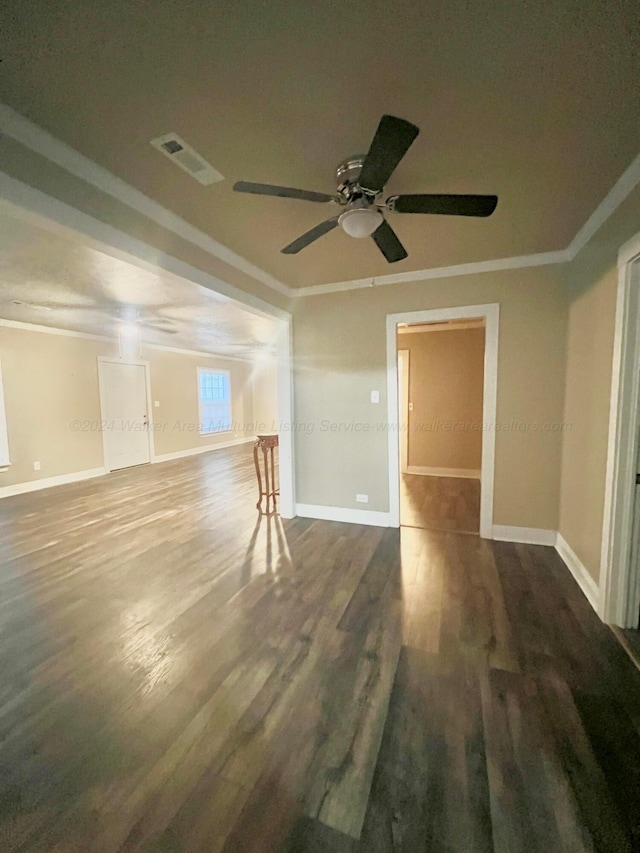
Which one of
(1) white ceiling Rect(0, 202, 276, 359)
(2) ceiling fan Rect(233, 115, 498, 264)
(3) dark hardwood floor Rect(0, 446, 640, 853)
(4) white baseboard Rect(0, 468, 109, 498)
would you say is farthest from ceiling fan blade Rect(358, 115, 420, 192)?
(4) white baseboard Rect(0, 468, 109, 498)

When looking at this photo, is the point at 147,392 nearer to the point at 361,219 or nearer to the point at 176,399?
the point at 176,399

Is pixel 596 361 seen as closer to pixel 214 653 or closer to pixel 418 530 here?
pixel 418 530

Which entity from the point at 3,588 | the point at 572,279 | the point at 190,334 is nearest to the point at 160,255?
the point at 3,588

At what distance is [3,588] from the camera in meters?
2.55

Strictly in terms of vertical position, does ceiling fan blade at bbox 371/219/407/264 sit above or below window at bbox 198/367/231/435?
above

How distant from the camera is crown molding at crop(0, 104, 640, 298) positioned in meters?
1.53

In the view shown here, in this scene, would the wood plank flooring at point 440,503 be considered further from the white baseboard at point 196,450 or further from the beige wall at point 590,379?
the white baseboard at point 196,450

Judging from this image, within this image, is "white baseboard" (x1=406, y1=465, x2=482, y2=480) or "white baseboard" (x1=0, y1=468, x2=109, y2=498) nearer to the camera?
"white baseboard" (x1=0, y1=468, x2=109, y2=498)

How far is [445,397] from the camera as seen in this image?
18.4 feet

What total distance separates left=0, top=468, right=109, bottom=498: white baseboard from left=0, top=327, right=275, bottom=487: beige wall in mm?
57

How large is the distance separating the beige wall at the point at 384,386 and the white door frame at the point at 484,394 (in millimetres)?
53

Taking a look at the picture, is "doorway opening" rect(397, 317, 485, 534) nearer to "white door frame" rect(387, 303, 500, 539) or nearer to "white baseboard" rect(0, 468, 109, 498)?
"white door frame" rect(387, 303, 500, 539)

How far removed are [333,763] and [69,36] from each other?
2.67 m

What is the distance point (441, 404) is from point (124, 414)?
5.75m
